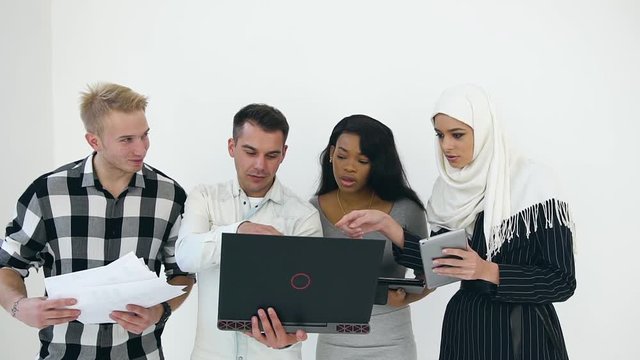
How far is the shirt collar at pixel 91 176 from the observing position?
205cm

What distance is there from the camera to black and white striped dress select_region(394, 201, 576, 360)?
1931 mm

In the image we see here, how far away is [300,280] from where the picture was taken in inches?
70.0

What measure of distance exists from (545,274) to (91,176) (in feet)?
4.70

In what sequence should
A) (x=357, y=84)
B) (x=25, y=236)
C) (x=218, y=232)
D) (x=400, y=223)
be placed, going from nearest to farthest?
(x=218, y=232)
(x=25, y=236)
(x=400, y=223)
(x=357, y=84)

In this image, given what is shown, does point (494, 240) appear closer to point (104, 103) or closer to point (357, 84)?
point (104, 103)

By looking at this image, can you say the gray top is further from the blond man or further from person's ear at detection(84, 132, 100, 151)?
person's ear at detection(84, 132, 100, 151)

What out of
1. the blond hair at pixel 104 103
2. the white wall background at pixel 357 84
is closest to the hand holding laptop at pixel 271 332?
the blond hair at pixel 104 103

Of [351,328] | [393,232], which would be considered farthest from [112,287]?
[393,232]

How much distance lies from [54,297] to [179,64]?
1.79 metres

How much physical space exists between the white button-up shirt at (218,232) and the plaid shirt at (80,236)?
17 cm

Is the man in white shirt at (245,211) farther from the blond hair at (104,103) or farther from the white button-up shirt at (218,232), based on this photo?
the blond hair at (104,103)

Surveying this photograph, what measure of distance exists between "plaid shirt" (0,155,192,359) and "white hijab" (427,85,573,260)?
1011 mm

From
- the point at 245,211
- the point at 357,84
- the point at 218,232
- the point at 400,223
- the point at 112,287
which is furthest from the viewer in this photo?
the point at 357,84

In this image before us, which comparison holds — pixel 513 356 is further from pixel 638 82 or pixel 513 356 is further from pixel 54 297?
pixel 638 82
